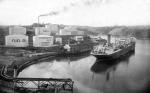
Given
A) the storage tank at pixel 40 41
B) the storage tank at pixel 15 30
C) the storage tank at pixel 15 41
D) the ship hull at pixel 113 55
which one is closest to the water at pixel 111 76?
the ship hull at pixel 113 55

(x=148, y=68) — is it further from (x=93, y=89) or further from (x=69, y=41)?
(x=69, y=41)

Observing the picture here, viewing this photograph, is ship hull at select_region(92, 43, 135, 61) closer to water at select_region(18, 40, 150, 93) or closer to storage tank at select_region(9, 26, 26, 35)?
water at select_region(18, 40, 150, 93)

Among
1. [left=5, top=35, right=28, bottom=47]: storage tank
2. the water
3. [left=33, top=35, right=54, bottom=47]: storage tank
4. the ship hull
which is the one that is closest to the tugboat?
the ship hull

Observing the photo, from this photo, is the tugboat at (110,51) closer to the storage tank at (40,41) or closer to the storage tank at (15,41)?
the storage tank at (40,41)

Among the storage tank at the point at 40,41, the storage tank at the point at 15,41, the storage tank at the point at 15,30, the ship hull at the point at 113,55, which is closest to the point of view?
the ship hull at the point at 113,55

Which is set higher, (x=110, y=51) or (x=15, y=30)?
(x=15, y=30)

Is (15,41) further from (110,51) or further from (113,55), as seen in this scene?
(113,55)

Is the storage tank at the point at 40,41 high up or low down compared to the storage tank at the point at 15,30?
down

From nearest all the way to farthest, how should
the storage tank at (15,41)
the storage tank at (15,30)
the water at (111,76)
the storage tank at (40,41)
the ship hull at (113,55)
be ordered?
the water at (111,76) < the ship hull at (113,55) < the storage tank at (15,41) < the storage tank at (40,41) < the storage tank at (15,30)

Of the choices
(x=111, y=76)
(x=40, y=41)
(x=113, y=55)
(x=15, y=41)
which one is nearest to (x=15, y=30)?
(x=15, y=41)

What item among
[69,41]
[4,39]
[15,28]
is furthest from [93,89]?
[15,28]
